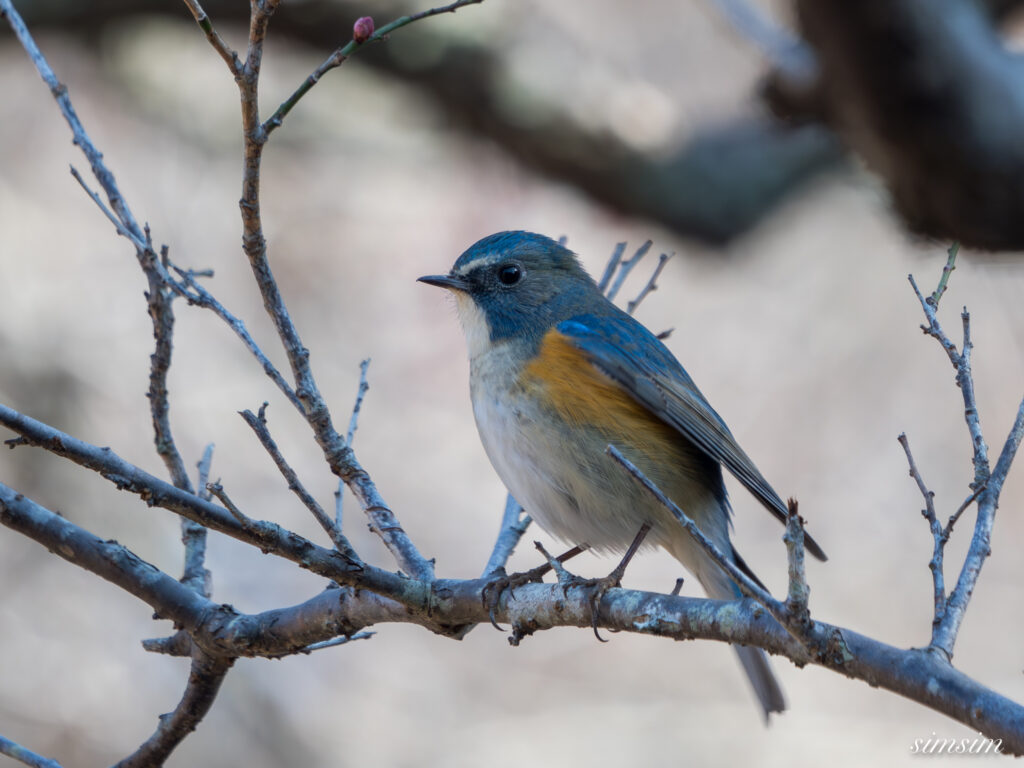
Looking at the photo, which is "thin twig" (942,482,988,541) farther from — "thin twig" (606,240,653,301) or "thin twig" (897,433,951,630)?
"thin twig" (606,240,653,301)

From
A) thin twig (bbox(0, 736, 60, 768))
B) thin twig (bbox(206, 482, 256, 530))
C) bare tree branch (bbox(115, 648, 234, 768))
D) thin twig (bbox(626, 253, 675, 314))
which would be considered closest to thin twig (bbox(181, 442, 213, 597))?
bare tree branch (bbox(115, 648, 234, 768))

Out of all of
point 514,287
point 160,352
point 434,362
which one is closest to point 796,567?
point 160,352

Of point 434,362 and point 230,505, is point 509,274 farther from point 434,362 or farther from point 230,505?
Answer: point 434,362

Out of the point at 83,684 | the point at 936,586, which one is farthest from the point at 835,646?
the point at 83,684

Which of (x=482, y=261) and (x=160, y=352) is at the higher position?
(x=482, y=261)

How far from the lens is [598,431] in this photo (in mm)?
3045

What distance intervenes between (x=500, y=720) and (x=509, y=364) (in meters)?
3.65

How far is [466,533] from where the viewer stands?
6.53m

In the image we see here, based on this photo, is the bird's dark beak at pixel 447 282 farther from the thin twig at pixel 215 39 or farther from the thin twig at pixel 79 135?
the thin twig at pixel 215 39

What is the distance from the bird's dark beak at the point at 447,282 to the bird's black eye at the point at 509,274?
0.13 m

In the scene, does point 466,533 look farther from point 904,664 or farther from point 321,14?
point 904,664

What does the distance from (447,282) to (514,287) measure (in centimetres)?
23

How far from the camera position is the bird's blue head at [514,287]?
11.5 ft

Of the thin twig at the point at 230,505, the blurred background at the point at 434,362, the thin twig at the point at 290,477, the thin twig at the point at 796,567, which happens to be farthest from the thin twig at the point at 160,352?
the blurred background at the point at 434,362
